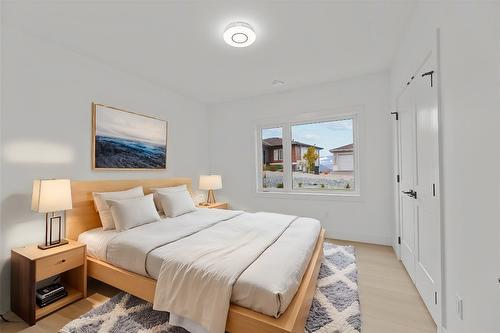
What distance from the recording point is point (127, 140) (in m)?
3.13

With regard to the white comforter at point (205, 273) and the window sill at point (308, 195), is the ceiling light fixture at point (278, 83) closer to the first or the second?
the window sill at point (308, 195)

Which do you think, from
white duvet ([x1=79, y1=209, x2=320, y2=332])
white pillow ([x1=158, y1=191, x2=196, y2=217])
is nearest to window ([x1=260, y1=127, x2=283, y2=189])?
white duvet ([x1=79, y1=209, x2=320, y2=332])

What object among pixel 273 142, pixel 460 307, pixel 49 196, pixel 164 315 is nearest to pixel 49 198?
pixel 49 196

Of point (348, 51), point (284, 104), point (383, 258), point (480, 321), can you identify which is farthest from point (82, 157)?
point (383, 258)

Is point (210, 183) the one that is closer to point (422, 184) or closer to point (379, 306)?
point (379, 306)

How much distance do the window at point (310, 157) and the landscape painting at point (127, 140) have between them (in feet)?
6.32

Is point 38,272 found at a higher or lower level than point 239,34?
lower

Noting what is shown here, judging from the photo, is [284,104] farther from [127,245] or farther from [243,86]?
[127,245]

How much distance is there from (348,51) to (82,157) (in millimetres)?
3438

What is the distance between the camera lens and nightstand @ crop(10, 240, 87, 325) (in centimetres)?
182

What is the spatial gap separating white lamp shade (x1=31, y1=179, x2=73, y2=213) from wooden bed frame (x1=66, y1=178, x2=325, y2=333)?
1.36ft

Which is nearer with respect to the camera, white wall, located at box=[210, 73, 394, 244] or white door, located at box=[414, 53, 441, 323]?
white door, located at box=[414, 53, 441, 323]

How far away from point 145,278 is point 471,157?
2364mm

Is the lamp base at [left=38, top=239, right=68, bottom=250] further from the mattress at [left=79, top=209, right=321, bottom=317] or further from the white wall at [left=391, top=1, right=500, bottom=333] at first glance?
the white wall at [left=391, top=1, right=500, bottom=333]
